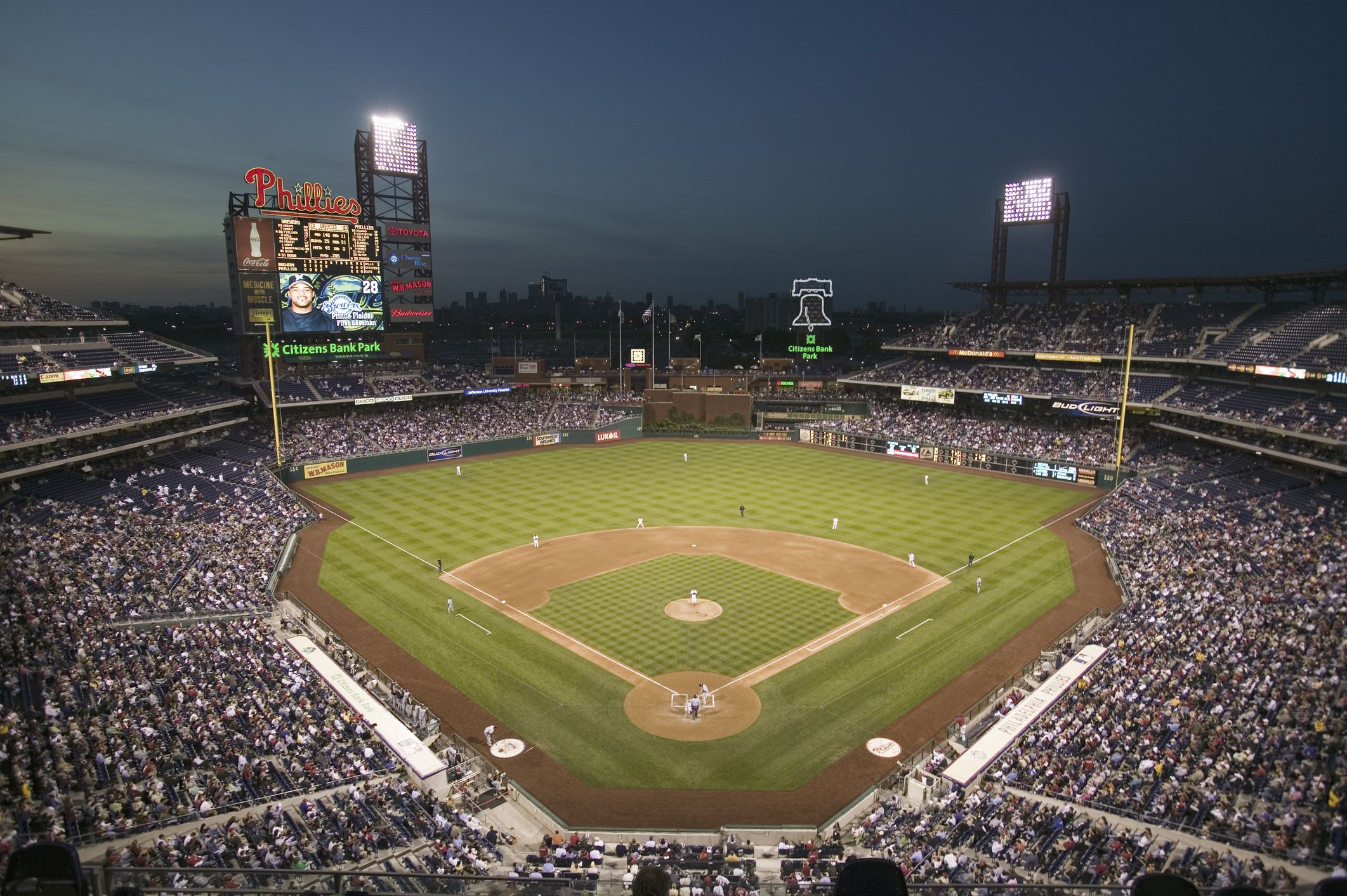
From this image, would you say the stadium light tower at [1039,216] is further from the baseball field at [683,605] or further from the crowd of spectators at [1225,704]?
Answer: the crowd of spectators at [1225,704]

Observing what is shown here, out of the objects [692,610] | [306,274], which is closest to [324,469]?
[306,274]

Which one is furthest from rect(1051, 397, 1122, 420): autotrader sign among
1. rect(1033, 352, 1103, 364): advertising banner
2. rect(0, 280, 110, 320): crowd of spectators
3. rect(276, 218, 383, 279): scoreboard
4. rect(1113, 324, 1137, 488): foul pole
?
rect(0, 280, 110, 320): crowd of spectators

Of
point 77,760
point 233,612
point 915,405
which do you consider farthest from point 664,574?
point 915,405

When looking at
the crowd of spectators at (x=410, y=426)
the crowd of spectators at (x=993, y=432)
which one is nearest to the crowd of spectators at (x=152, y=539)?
the crowd of spectators at (x=410, y=426)

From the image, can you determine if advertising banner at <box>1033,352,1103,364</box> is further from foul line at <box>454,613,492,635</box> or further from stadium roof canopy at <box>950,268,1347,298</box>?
foul line at <box>454,613,492,635</box>

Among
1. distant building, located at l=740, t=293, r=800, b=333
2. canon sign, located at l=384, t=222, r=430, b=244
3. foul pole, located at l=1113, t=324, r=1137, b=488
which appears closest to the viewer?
foul pole, located at l=1113, t=324, r=1137, b=488

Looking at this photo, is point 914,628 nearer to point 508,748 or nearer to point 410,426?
point 508,748

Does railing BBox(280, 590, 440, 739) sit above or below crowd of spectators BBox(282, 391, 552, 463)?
below
